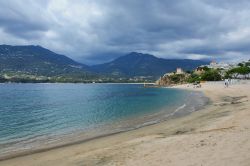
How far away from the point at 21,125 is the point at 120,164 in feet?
77.2

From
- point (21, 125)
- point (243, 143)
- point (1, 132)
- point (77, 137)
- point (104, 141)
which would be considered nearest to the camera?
point (243, 143)

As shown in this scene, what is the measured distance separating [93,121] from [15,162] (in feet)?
63.7

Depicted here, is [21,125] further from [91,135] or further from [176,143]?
[176,143]

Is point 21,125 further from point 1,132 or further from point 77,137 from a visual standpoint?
point 77,137

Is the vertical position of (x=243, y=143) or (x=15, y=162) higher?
(x=243, y=143)

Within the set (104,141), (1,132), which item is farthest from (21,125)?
(104,141)

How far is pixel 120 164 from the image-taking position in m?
14.8

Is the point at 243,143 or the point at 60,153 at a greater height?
the point at 243,143

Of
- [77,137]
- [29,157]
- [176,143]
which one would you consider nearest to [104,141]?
[77,137]

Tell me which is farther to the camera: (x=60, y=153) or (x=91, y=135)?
(x=91, y=135)

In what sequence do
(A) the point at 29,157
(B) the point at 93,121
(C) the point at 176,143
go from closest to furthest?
1. (C) the point at 176,143
2. (A) the point at 29,157
3. (B) the point at 93,121

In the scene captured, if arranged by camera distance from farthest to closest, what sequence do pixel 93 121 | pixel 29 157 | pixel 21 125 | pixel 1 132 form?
pixel 93 121, pixel 21 125, pixel 1 132, pixel 29 157

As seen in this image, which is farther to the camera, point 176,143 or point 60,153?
point 60,153

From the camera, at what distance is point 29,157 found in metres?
19.9
